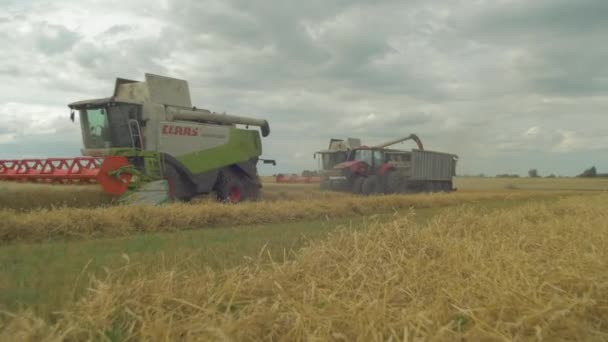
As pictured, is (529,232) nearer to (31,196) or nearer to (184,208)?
(184,208)

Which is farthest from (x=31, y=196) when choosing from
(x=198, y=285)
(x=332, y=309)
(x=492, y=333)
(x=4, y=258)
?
(x=492, y=333)

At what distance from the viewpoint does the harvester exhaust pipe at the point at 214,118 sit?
14.6m

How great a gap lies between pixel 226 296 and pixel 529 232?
167 inches

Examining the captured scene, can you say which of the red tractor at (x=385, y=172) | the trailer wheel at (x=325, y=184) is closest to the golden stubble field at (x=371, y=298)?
the red tractor at (x=385, y=172)

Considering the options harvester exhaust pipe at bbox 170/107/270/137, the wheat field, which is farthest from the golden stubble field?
harvester exhaust pipe at bbox 170/107/270/137

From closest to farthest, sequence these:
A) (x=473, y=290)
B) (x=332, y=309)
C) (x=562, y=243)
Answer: (x=332, y=309) < (x=473, y=290) < (x=562, y=243)

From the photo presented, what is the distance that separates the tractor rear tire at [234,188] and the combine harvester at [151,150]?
3 centimetres

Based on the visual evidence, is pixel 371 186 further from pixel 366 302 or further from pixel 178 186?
pixel 366 302

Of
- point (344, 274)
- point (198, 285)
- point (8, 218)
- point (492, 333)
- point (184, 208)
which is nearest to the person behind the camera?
point (492, 333)

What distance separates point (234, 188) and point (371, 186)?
8.01 metres

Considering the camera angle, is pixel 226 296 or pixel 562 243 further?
pixel 562 243

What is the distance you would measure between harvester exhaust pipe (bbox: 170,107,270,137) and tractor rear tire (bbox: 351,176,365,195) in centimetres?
594

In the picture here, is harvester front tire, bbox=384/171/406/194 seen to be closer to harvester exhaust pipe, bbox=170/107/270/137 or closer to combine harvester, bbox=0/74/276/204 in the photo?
harvester exhaust pipe, bbox=170/107/270/137

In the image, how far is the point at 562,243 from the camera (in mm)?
5359
